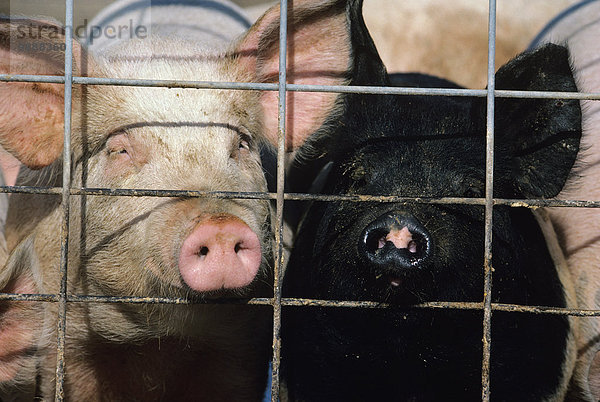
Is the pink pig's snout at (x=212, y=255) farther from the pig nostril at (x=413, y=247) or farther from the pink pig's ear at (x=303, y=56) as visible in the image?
the pink pig's ear at (x=303, y=56)

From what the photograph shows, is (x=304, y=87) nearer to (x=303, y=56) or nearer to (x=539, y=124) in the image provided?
(x=303, y=56)

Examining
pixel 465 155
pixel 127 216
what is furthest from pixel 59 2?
pixel 465 155

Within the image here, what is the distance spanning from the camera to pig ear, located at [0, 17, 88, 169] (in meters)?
2.17

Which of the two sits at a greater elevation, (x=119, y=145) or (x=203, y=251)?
(x=119, y=145)

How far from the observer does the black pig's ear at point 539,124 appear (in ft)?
7.86

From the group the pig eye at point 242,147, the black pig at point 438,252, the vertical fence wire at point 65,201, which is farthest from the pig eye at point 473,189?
the vertical fence wire at point 65,201

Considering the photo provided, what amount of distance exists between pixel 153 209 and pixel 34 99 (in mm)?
534

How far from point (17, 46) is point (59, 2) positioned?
7.60ft

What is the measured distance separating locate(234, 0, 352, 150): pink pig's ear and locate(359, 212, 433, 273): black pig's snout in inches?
25.4

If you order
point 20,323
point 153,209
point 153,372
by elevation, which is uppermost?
point 153,209

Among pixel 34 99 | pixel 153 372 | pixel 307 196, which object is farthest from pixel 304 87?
pixel 153 372

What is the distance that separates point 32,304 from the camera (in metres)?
2.23

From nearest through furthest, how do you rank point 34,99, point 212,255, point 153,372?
1. point 212,255
2. point 34,99
3. point 153,372

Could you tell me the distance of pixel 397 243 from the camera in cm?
191
